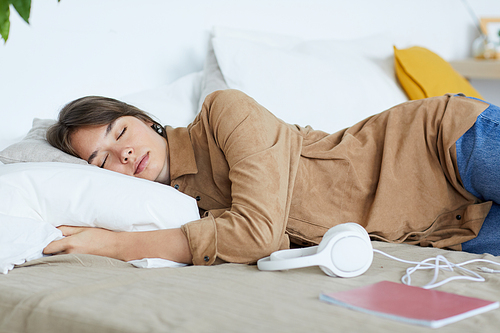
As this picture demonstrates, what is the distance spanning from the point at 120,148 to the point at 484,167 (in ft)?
2.75

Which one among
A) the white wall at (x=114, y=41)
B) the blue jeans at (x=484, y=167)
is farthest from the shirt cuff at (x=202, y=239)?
the white wall at (x=114, y=41)

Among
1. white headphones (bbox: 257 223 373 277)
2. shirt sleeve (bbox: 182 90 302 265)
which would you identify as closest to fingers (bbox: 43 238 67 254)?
shirt sleeve (bbox: 182 90 302 265)

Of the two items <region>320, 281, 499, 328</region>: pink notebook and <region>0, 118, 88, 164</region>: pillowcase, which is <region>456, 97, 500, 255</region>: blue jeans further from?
<region>0, 118, 88, 164</region>: pillowcase

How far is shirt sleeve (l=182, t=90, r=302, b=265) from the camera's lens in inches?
34.9

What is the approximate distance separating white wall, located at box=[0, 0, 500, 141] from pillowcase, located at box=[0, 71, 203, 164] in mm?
151

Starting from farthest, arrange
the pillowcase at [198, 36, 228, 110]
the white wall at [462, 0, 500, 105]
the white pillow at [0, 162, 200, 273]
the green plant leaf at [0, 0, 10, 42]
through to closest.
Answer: the white wall at [462, 0, 500, 105] → the pillowcase at [198, 36, 228, 110] → the white pillow at [0, 162, 200, 273] → the green plant leaf at [0, 0, 10, 42]

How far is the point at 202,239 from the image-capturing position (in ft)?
2.90

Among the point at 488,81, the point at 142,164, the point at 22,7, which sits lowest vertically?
the point at 488,81

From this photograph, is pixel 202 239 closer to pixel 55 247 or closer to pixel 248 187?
pixel 248 187

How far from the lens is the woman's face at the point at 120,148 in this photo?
1.05 m

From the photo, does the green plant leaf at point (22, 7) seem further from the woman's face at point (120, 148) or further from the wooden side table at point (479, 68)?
the wooden side table at point (479, 68)

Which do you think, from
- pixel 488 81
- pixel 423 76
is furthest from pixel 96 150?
pixel 488 81

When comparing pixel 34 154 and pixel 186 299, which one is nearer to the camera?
pixel 186 299

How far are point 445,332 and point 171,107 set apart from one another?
1.16 meters
